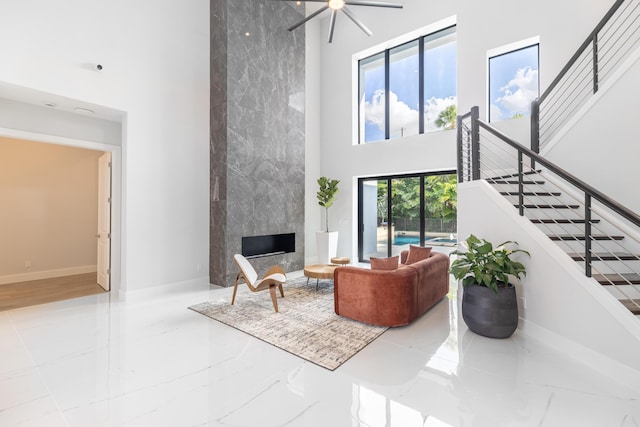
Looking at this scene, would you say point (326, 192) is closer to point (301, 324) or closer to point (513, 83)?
point (301, 324)

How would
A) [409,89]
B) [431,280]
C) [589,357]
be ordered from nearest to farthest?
1. [589,357]
2. [431,280]
3. [409,89]

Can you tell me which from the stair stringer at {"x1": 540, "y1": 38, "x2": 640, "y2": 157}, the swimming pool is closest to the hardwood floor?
the swimming pool

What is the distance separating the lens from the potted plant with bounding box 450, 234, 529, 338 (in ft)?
10.9

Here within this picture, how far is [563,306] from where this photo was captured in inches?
119

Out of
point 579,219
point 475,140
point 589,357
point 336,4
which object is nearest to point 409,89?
point 336,4

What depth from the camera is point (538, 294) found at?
333cm

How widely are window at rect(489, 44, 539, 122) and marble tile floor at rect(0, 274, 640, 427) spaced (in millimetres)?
4401

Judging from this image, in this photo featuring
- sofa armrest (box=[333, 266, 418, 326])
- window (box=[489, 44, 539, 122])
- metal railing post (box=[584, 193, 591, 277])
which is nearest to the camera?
metal railing post (box=[584, 193, 591, 277])

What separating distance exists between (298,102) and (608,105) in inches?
223

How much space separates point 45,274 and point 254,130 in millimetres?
5339

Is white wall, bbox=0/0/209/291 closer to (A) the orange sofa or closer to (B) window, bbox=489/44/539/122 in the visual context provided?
(A) the orange sofa

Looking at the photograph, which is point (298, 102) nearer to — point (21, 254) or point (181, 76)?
point (181, 76)

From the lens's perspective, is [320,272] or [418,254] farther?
[418,254]

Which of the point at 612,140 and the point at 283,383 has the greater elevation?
the point at 612,140
